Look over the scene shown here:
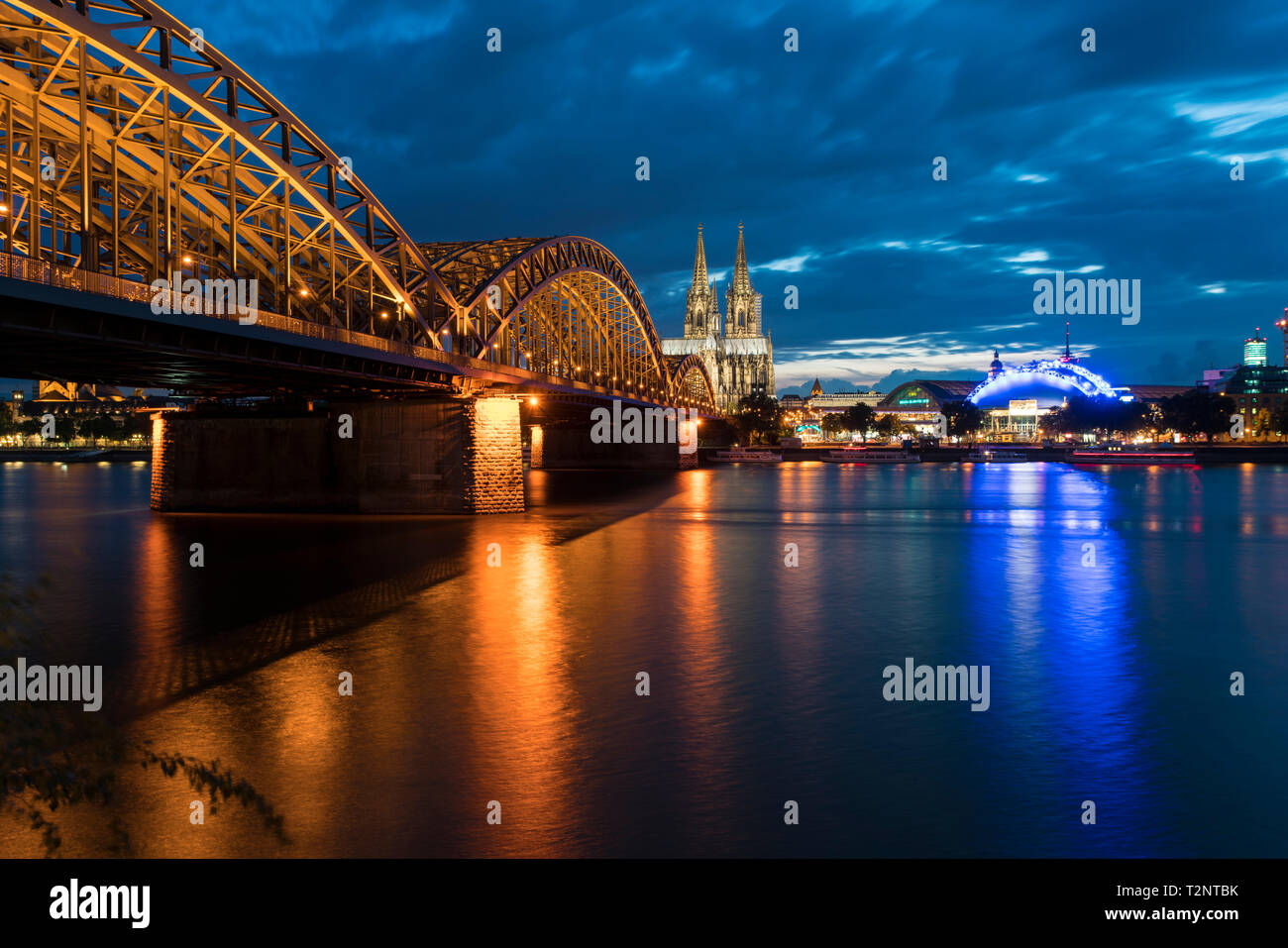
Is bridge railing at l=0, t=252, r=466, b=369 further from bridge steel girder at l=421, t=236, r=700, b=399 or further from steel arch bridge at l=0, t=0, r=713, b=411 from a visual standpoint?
bridge steel girder at l=421, t=236, r=700, b=399

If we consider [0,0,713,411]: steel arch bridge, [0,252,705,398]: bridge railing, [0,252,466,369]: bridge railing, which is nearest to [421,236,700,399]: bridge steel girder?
[0,0,713,411]: steel arch bridge

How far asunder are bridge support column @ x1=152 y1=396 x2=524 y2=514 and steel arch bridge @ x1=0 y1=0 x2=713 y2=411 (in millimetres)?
3795

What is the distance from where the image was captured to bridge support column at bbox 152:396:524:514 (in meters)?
52.8

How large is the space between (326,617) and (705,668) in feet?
33.0

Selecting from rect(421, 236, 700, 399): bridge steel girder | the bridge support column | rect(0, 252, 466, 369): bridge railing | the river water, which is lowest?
the river water

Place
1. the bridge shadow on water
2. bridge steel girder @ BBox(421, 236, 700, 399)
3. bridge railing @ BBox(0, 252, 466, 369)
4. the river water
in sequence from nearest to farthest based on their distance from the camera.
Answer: the river water → the bridge shadow on water → bridge railing @ BBox(0, 252, 466, 369) → bridge steel girder @ BBox(421, 236, 700, 399)

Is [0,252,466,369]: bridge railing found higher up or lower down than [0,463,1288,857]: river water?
higher up

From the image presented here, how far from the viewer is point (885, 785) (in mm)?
11328

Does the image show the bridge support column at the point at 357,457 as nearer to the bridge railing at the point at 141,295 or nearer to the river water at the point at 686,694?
the bridge railing at the point at 141,295

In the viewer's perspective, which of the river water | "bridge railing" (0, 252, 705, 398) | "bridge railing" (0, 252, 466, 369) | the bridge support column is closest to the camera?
the river water

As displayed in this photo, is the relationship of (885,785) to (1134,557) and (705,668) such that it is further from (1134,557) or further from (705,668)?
(1134,557)

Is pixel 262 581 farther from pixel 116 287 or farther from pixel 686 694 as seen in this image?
pixel 686 694

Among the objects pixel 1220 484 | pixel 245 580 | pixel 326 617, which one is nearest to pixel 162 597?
pixel 245 580

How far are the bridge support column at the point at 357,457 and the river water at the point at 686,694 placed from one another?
43.4 feet
